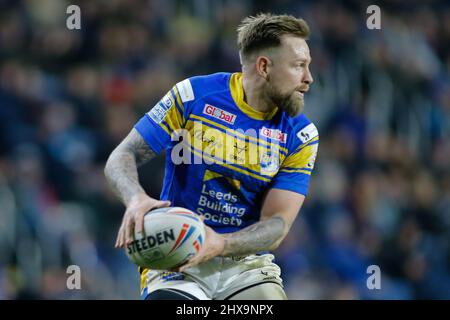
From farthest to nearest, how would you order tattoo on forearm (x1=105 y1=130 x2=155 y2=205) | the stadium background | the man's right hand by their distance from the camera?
the stadium background < tattoo on forearm (x1=105 y1=130 x2=155 y2=205) < the man's right hand

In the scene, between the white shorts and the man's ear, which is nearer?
the white shorts

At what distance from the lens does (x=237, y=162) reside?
4.51m

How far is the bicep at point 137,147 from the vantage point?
14.5 feet

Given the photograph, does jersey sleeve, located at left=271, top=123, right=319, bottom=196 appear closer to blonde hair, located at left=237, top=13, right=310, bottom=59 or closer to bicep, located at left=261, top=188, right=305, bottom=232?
bicep, located at left=261, top=188, right=305, bottom=232

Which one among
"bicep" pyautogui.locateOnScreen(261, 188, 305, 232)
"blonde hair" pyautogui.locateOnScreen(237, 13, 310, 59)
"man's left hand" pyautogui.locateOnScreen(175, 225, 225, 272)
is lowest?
"man's left hand" pyautogui.locateOnScreen(175, 225, 225, 272)

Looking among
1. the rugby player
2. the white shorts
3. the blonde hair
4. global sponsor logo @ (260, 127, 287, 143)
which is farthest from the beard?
the white shorts

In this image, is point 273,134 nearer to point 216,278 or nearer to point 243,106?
point 243,106

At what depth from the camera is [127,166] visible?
14.1 ft

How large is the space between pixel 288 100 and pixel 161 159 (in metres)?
3.76

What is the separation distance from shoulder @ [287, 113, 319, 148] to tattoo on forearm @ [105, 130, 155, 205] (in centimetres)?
79

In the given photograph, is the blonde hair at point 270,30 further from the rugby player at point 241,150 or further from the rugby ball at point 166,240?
the rugby ball at point 166,240

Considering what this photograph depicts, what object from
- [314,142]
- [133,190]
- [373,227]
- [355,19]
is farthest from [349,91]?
[133,190]

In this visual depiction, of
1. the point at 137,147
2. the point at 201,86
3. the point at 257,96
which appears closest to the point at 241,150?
the point at 257,96

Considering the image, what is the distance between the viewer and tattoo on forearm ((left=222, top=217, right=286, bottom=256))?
13.7 feet
